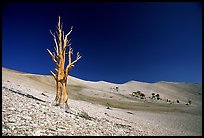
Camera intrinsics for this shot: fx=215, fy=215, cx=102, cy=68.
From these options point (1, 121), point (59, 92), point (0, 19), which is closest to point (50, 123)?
point (1, 121)

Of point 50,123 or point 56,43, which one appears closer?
point 50,123

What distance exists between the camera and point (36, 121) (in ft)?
33.9

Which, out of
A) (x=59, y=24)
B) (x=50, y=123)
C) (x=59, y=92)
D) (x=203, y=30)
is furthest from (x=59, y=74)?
(x=203, y=30)

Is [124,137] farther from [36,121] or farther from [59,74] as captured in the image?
[59,74]

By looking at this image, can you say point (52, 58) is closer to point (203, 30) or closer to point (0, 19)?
point (0, 19)

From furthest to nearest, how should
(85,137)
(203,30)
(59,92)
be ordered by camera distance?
1. (59,92)
2. (85,137)
3. (203,30)

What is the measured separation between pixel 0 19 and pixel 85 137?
6508mm

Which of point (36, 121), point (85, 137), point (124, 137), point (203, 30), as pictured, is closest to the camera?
point (203, 30)

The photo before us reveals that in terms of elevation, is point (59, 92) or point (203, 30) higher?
point (203, 30)

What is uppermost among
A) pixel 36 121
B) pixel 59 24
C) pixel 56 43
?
pixel 59 24

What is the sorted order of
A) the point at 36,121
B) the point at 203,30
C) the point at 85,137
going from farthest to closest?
the point at 36,121
the point at 85,137
the point at 203,30

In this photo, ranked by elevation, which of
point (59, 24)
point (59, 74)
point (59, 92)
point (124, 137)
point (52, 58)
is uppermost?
point (59, 24)

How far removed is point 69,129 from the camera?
34.1 ft

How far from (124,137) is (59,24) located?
12426 mm
